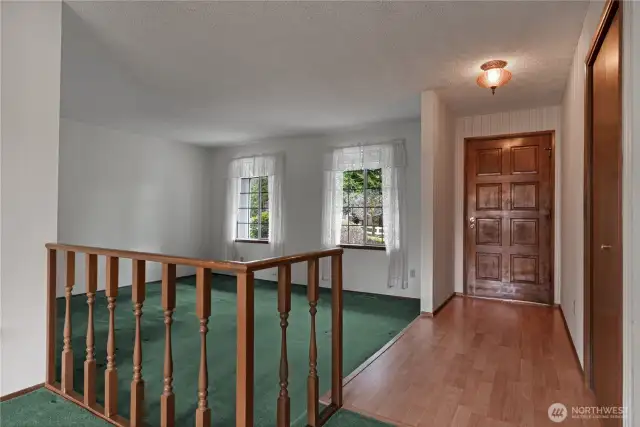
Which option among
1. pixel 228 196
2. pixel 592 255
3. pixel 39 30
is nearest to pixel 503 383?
pixel 592 255

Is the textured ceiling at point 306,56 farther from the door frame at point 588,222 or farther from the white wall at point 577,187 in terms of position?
the door frame at point 588,222

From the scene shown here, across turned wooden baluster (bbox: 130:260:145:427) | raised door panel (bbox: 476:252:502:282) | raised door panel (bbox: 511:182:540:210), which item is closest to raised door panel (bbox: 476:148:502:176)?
raised door panel (bbox: 511:182:540:210)

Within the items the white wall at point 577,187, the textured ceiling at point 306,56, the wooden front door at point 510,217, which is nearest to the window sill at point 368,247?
the wooden front door at point 510,217

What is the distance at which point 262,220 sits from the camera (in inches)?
254

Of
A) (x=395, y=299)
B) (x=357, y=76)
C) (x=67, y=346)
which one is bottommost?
(x=395, y=299)

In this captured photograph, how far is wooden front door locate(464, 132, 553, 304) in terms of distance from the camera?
4.42 metres

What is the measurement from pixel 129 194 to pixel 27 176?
147 inches

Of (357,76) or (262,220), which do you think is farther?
(262,220)

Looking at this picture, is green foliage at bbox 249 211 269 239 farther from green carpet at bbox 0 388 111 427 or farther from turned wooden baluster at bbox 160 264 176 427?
turned wooden baluster at bbox 160 264 176 427

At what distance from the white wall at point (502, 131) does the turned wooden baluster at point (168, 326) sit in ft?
13.4

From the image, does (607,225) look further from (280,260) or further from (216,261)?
(216,261)

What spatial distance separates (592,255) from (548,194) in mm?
2557

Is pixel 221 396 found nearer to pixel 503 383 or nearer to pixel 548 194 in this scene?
pixel 503 383

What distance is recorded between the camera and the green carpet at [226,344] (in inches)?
85.0
